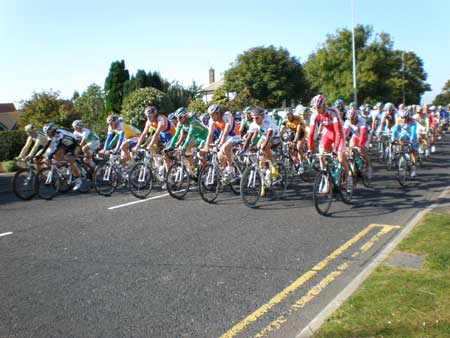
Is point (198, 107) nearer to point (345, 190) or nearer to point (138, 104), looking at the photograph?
point (138, 104)

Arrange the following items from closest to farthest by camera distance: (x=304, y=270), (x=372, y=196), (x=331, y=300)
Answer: (x=331, y=300) < (x=304, y=270) < (x=372, y=196)

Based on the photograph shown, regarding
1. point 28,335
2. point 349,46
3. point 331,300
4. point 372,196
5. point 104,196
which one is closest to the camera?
point 28,335

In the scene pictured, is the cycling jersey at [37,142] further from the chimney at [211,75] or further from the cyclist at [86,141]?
the chimney at [211,75]

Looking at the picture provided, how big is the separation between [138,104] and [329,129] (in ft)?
52.5

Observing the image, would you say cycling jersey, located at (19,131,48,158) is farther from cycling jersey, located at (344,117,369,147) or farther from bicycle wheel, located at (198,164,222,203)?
cycling jersey, located at (344,117,369,147)

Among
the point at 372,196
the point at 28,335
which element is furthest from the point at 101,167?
the point at 28,335

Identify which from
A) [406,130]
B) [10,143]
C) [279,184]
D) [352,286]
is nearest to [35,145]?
[279,184]

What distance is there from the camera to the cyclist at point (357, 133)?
9.59 meters

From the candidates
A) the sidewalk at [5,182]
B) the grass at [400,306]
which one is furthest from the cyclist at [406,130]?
the sidewalk at [5,182]

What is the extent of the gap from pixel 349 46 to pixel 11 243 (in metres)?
44.1

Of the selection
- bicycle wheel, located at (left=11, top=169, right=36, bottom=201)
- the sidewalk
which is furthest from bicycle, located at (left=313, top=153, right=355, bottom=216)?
the sidewalk

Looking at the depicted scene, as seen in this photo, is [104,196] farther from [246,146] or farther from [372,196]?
[372,196]

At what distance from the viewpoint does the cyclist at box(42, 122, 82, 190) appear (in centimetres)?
1031

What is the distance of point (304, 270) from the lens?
4.79m
